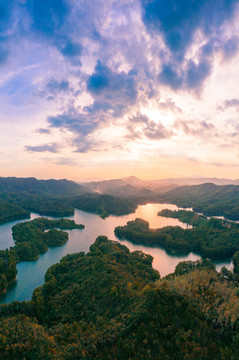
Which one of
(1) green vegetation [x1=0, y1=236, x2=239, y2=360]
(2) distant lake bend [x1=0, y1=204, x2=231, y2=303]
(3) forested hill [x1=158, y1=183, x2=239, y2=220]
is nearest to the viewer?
A: (1) green vegetation [x1=0, y1=236, x2=239, y2=360]

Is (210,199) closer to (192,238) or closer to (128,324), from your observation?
(192,238)

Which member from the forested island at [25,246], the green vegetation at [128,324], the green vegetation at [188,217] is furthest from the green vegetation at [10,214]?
the green vegetation at [188,217]

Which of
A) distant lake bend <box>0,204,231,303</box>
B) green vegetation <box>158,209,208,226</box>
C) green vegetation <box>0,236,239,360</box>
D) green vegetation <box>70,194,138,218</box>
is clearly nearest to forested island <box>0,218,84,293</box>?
distant lake bend <box>0,204,231,303</box>

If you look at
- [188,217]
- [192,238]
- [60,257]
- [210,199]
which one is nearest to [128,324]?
[60,257]

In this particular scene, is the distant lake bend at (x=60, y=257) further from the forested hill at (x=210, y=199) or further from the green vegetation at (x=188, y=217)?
the forested hill at (x=210, y=199)

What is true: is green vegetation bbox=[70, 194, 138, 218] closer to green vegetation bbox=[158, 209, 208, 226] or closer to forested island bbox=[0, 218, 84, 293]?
green vegetation bbox=[158, 209, 208, 226]
